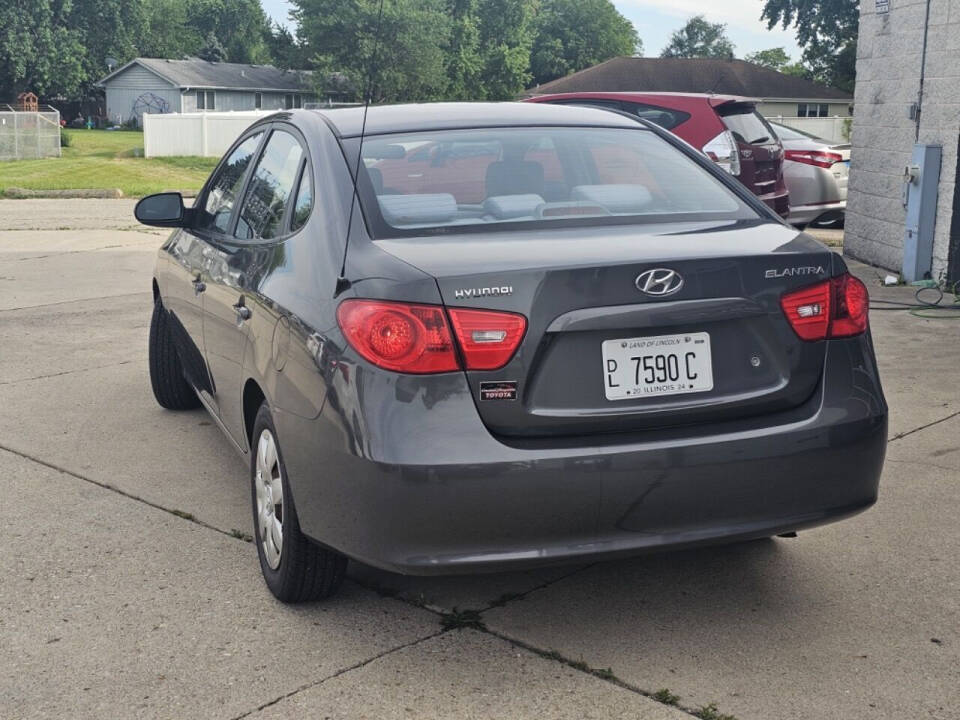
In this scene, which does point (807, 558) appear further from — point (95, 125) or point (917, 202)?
point (95, 125)

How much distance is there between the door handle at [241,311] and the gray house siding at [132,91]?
8631 centimetres

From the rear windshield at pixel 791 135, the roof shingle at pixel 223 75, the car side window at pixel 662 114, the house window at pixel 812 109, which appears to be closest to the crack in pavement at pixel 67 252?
the car side window at pixel 662 114

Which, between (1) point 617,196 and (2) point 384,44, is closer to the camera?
(1) point 617,196

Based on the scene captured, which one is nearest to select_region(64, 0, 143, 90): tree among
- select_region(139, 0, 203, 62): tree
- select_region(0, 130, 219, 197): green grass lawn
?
select_region(139, 0, 203, 62): tree

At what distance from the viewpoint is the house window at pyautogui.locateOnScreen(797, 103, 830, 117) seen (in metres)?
66.4

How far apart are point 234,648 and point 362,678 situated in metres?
0.44

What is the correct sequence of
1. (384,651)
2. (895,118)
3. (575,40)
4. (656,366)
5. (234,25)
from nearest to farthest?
(656,366) → (384,651) → (895,118) → (575,40) → (234,25)

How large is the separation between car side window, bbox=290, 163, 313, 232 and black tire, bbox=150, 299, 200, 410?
2448 millimetres

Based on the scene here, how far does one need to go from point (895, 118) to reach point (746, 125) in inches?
54.0

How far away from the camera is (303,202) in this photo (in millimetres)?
4035

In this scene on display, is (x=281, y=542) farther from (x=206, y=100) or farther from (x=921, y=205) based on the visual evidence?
(x=206, y=100)

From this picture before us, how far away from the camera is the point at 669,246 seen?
11.6ft

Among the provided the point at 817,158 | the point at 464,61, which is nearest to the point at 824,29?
the point at 464,61

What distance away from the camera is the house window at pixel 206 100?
88.1 metres
